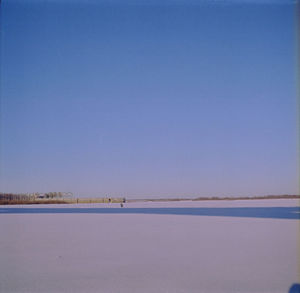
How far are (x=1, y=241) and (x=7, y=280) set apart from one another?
2.64m

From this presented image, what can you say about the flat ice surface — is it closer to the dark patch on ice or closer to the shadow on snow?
the dark patch on ice

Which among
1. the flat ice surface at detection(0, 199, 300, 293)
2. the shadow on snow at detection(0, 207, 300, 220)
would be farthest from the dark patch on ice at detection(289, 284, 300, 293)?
the shadow on snow at detection(0, 207, 300, 220)

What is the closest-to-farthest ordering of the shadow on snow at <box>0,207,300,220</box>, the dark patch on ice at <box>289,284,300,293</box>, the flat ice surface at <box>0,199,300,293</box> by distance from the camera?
1. the dark patch on ice at <box>289,284,300,293</box>
2. the flat ice surface at <box>0,199,300,293</box>
3. the shadow on snow at <box>0,207,300,220</box>

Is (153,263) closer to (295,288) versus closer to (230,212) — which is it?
(295,288)

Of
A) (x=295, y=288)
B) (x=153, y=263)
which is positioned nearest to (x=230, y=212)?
(x=153, y=263)

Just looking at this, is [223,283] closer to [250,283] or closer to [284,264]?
[250,283]

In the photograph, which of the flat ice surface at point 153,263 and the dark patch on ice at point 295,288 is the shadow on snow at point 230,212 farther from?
the dark patch on ice at point 295,288

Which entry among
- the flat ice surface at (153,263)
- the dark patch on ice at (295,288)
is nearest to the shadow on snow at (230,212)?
the flat ice surface at (153,263)

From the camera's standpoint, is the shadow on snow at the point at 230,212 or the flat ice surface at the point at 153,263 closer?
the flat ice surface at the point at 153,263

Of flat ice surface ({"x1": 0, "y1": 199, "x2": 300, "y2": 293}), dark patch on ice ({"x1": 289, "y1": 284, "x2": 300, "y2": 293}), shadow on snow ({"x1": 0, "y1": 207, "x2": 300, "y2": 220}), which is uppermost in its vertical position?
shadow on snow ({"x1": 0, "y1": 207, "x2": 300, "y2": 220})

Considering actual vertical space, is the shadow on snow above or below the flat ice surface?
above

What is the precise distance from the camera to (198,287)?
2861mm

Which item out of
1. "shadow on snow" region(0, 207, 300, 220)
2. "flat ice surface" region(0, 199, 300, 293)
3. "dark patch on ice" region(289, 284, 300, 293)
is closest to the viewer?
"dark patch on ice" region(289, 284, 300, 293)

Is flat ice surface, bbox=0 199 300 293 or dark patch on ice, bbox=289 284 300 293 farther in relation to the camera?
flat ice surface, bbox=0 199 300 293
